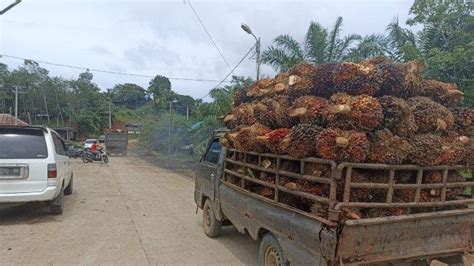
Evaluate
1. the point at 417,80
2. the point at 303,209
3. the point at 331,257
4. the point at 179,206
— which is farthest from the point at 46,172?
the point at 417,80

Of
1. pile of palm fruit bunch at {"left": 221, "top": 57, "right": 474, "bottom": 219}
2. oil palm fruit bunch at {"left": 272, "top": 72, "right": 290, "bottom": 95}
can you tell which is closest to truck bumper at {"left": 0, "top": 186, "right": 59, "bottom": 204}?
pile of palm fruit bunch at {"left": 221, "top": 57, "right": 474, "bottom": 219}

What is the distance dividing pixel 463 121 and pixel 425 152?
951 millimetres

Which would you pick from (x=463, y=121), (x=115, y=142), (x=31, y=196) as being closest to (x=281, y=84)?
(x=463, y=121)

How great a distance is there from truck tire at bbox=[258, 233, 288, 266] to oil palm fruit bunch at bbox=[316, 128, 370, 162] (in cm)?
117

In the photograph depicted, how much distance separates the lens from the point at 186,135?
24188mm

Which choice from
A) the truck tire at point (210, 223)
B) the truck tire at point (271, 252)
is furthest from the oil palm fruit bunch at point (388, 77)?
the truck tire at point (210, 223)

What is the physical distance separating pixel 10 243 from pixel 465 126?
5.96 metres

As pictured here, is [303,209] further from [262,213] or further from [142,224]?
[142,224]

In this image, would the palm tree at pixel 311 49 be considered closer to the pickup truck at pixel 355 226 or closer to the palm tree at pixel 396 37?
the palm tree at pixel 396 37

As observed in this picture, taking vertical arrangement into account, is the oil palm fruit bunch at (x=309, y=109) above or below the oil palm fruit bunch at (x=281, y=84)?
below

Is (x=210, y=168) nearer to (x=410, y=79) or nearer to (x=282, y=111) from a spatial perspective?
(x=282, y=111)

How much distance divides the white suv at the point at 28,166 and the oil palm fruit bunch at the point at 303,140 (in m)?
4.82

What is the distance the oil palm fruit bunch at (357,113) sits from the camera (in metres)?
3.21

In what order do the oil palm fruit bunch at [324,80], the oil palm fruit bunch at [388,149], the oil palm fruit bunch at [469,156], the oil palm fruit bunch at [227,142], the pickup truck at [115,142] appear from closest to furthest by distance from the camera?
the oil palm fruit bunch at [388,149], the oil palm fruit bunch at [469,156], the oil palm fruit bunch at [324,80], the oil palm fruit bunch at [227,142], the pickup truck at [115,142]
